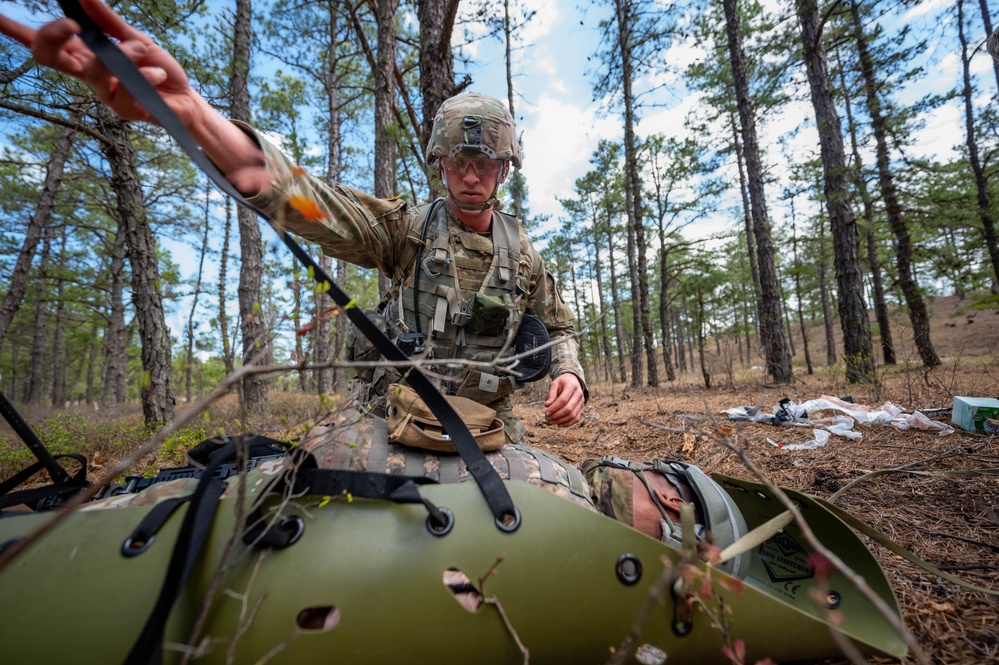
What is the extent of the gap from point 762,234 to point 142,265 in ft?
37.0

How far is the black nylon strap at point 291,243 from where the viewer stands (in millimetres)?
918

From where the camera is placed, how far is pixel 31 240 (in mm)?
6625

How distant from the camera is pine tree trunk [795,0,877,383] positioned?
7.08 meters

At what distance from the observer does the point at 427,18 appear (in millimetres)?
4039

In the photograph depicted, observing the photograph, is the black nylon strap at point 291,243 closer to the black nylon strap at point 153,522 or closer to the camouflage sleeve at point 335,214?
the camouflage sleeve at point 335,214

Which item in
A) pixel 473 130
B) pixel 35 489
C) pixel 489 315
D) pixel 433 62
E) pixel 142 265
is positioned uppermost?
pixel 433 62

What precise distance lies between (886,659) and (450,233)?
2.30 metres

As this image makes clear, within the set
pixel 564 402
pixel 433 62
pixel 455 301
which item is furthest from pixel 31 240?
pixel 564 402

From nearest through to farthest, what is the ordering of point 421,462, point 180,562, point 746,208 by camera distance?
point 180,562 < point 421,462 < point 746,208

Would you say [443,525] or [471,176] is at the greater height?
[471,176]

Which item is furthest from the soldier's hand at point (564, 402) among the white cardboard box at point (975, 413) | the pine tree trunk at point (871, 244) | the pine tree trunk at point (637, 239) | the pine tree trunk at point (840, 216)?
the pine tree trunk at point (637, 239)

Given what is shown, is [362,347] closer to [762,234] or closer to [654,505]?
[654,505]

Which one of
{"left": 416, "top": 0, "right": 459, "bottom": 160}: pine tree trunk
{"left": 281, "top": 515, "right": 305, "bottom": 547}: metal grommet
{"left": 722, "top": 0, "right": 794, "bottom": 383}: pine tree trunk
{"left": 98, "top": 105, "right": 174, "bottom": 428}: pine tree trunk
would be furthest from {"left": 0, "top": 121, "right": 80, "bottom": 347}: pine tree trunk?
{"left": 722, "top": 0, "right": 794, "bottom": 383}: pine tree trunk

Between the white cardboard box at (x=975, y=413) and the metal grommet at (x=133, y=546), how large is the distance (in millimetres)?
4796
